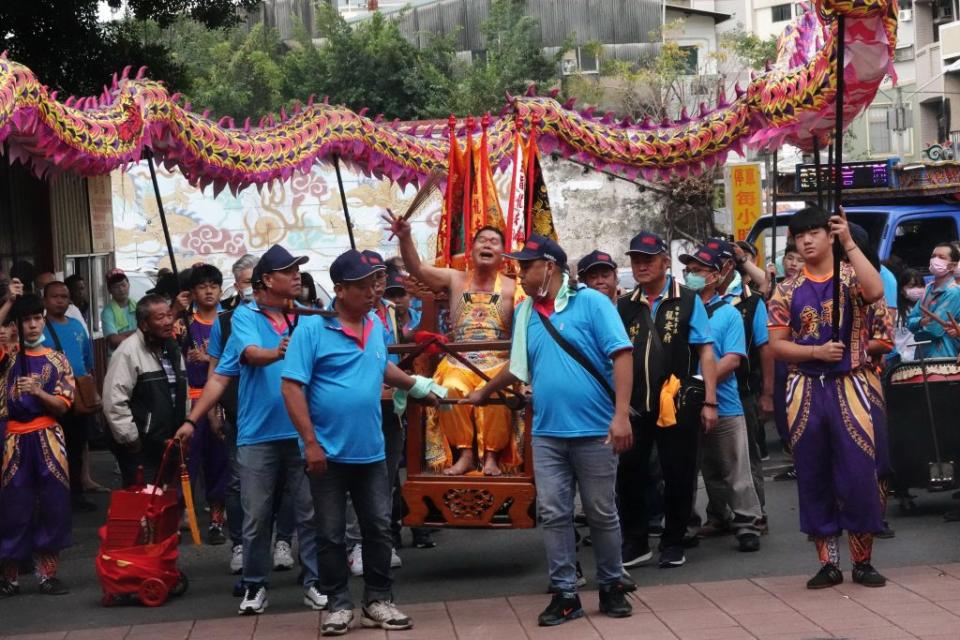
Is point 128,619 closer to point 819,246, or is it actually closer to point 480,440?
point 480,440

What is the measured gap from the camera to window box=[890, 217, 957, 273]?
1541cm

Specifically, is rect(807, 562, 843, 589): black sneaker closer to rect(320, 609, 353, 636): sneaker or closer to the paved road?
the paved road

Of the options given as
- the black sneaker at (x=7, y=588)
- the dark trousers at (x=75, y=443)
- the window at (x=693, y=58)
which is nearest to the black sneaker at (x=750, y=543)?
the black sneaker at (x=7, y=588)

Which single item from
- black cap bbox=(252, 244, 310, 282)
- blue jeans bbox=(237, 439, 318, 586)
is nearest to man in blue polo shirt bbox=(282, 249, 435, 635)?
blue jeans bbox=(237, 439, 318, 586)

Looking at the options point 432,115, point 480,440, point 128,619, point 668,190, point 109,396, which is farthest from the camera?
point 432,115

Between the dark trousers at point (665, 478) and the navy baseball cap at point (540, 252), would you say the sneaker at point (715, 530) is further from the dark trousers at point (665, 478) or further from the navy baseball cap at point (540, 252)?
the navy baseball cap at point (540, 252)

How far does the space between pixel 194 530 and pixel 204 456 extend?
161cm

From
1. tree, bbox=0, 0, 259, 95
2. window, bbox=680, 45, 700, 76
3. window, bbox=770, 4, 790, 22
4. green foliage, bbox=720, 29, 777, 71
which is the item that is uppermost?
window, bbox=770, 4, 790, 22

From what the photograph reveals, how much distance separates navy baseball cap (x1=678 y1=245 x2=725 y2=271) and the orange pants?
5.31 ft

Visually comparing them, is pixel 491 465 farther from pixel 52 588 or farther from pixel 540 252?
pixel 52 588

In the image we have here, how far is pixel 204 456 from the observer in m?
10.1

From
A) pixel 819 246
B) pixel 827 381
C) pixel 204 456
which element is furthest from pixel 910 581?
pixel 204 456

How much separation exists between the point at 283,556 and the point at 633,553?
7.11ft

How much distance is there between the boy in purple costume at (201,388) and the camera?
1009 centimetres
